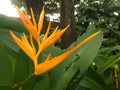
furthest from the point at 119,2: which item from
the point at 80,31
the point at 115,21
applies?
the point at 80,31

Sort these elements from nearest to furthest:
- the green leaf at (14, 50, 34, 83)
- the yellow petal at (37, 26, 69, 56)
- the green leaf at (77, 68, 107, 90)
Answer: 1. the yellow petal at (37, 26, 69, 56)
2. the green leaf at (14, 50, 34, 83)
3. the green leaf at (77, 68, 107, 90)

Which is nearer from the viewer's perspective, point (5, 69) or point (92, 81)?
point (5, 69)

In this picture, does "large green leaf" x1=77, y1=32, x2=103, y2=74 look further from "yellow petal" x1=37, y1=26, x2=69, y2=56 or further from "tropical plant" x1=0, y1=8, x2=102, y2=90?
"yellow petal" x1=37, y1=26, x2=69, y2=56

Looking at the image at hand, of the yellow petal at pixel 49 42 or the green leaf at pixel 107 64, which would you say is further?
the green leaf at pixel 107 64

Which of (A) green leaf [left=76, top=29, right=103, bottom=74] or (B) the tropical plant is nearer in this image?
(B) the tropical plant

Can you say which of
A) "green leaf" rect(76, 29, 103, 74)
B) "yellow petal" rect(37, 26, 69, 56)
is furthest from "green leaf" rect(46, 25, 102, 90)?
"yellow petal" rect(37, 26, 69, 56)

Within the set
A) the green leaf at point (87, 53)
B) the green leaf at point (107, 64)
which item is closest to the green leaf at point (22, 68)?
the green leaf at point (87, 53)

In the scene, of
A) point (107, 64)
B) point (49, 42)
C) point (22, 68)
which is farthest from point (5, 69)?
point (107, 64)

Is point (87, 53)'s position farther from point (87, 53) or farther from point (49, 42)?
point (49, 42)

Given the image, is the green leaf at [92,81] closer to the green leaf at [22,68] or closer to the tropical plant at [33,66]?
the tropical plant at [33,66]

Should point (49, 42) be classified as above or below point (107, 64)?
above

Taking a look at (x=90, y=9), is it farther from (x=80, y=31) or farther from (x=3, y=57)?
(x=3, y=57)

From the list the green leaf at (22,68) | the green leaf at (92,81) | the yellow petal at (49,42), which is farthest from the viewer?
the green leaf at (92,81)
